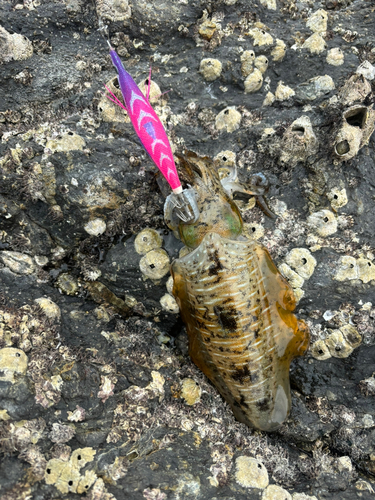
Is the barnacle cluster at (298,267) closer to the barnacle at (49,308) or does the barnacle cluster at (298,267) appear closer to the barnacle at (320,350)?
the barnacle at (320,350)

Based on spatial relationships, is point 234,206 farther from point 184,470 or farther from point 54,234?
point 184,470

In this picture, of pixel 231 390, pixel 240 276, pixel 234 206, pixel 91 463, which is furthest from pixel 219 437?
pixel 234 206

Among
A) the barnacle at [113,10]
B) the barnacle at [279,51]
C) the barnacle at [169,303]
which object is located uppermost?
the barnacle at [113,10]

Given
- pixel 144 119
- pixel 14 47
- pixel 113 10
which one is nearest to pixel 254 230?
pixel 144 119

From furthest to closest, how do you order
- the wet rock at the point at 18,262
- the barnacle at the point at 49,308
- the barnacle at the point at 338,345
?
the barnacle at the point at 338,345 → the wet rock at the point at 18,262 → the barnacle at the point at 49,308

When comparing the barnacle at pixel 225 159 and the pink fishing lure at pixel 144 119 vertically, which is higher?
the pink fishing lure at pixel 144 119

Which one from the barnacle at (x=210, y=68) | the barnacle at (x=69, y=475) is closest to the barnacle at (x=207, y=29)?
the barnacle at (x=210, y=68)
